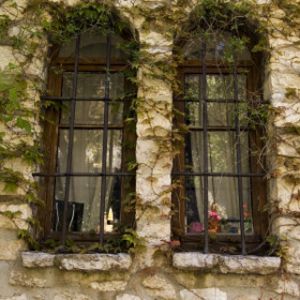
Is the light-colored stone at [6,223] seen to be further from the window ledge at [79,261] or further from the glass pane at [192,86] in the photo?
the glass pane at [192,86]

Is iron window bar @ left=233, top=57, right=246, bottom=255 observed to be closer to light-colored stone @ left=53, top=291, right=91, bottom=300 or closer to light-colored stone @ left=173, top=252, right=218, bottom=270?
light-colored stone @ left=173, top=252, right=218, bottom=270

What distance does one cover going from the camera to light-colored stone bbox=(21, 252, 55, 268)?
2.69 meters

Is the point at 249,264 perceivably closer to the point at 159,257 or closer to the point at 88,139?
the point at 159,257

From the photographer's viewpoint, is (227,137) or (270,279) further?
(227,137)

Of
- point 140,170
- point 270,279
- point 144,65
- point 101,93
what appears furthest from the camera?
point 101,93

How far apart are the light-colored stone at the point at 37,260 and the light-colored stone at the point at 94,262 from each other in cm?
5

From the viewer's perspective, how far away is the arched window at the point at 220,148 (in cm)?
301

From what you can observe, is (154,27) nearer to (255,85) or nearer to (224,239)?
(255,85)

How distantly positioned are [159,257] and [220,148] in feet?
3.20

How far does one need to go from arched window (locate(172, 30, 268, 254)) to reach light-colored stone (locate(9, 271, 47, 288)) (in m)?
0.95

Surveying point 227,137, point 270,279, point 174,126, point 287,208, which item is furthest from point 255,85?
point 270,279

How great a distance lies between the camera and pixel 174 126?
318 cm

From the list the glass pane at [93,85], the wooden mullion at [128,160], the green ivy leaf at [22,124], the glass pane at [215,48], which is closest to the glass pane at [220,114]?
the glass pane at [215,48]

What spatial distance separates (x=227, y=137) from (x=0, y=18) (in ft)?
6.34
